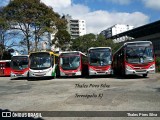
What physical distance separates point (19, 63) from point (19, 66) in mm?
363

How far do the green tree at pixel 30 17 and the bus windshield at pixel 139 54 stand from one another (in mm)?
22591

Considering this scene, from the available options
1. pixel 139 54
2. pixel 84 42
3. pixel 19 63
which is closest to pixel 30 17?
pixel 19 63

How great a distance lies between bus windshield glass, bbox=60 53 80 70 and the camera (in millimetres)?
27047

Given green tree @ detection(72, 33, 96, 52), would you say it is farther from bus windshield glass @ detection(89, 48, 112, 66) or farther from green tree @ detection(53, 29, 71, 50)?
bus windshield glass @ detection(89, 48, 112, 66)

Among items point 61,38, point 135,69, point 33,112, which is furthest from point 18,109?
point 61,38

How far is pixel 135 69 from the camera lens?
23156mm

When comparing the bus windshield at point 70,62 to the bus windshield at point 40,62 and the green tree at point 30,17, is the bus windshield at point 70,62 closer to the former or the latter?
the bus windshield at point 40,62

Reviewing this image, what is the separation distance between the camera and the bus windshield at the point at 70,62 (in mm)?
27031

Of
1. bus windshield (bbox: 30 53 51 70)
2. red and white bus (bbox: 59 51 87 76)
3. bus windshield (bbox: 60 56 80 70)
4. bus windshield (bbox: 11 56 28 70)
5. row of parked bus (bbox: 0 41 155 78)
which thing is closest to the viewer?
row of parked bus (bbox: 0 41 155 78)

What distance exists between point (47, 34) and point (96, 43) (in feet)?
120

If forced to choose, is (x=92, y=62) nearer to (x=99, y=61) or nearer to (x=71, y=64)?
(x=99, y=61)

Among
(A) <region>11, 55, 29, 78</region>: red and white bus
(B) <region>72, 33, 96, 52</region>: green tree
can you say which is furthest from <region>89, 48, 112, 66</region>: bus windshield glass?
(B) <region>72, 33, 96, 52</region>: green tree

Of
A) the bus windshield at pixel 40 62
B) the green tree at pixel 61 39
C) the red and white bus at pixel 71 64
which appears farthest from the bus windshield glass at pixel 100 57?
the green tree at pixel 61 39

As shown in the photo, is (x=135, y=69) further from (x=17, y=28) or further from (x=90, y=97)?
(x=17, y=28)
